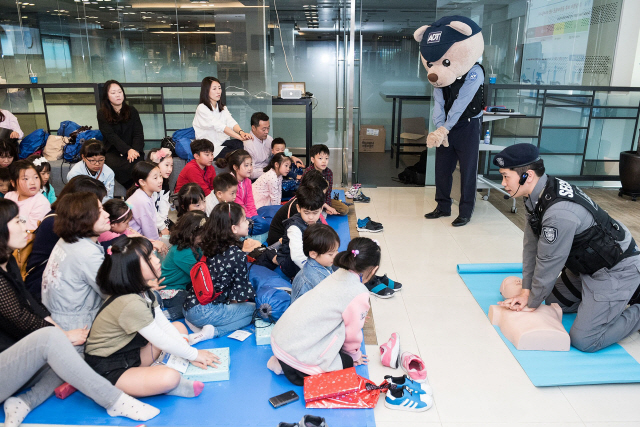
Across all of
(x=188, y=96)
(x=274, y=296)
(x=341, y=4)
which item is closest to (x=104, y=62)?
(x=188, y=96)

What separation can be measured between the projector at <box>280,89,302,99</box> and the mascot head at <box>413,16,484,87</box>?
70.6 inches

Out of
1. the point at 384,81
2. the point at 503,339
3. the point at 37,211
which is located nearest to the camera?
the point at 503,339

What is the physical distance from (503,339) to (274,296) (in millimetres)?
1356

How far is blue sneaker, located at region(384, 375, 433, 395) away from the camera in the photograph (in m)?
2.40

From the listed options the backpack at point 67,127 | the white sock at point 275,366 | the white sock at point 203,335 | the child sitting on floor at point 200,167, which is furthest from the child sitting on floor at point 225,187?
the backpack at point 67,127

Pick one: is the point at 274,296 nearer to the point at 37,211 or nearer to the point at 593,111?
Result: the point at 37,211

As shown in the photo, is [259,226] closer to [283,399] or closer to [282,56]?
[283,399]

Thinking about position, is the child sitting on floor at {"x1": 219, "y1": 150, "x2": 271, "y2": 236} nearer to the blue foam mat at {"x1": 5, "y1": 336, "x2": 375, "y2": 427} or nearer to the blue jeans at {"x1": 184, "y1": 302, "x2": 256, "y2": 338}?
the blue jeans at {"x1": 184, "y1": 302, "x2": 256, "y2": 338}

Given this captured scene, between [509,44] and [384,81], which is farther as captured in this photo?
[384,81]

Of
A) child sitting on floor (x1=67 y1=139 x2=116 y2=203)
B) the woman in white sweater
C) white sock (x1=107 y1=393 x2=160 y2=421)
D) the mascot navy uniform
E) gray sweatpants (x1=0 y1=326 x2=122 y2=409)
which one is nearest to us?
gray sweatpants (x1=0 y1=326 x2=122 y2=409)

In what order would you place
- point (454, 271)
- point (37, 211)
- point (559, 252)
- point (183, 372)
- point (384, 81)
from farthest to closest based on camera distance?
point (384, 81)
point (454, 271)
point (37, 211)
point (559, 252)
point (183, 372)

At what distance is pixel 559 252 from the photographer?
2.70m

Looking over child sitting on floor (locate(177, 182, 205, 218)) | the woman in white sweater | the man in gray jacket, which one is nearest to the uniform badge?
the man in gray jacket

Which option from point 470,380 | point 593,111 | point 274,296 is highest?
point 593,111
